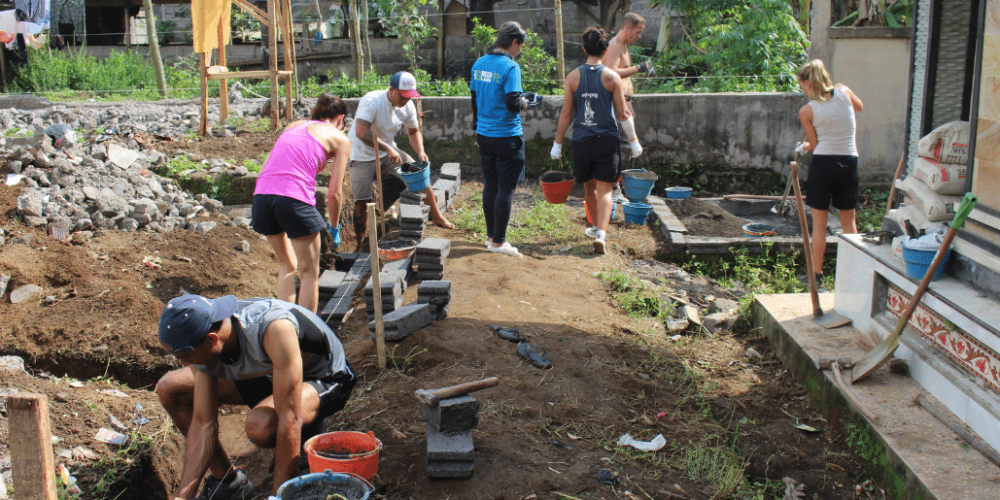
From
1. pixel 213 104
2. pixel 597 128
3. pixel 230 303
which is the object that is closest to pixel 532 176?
pixel 597 128

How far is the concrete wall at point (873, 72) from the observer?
8445mm

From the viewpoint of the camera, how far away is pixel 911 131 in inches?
179

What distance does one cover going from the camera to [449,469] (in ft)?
10.3

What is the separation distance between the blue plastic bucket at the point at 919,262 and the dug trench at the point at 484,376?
95 cm

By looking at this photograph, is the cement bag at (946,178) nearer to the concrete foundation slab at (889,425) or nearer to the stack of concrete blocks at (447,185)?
the concrete foundation slab at (889,425)

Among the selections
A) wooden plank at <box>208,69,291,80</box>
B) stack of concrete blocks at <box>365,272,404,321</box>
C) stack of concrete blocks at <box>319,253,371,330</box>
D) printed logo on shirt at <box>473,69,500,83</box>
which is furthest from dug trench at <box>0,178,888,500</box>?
wooden plank at <box>208,69,291,80</box>

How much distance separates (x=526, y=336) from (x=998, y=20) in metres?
3.05

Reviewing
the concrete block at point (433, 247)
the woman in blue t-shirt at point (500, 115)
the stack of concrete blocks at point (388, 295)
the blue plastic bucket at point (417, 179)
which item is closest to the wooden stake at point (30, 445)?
the stack of concrete blocks at point (388, 295)

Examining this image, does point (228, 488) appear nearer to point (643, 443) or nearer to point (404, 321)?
point (404, 321)

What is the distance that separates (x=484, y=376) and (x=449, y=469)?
0.97 meters

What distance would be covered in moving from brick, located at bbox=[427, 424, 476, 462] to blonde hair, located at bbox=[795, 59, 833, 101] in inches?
149

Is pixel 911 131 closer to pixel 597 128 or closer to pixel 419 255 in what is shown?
pixel 597 128

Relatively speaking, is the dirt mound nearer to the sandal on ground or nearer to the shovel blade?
the shovel blade

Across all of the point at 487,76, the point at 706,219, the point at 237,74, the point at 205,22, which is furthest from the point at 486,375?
the point at 205,22
